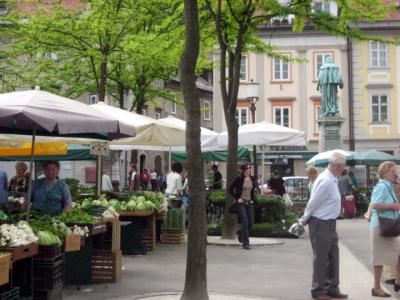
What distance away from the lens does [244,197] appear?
14656 millimetres

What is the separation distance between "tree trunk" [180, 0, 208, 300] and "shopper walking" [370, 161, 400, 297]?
281 cm

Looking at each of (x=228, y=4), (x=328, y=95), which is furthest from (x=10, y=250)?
(x=328, y=95)

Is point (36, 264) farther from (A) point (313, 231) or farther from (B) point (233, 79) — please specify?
(B) point (233, 79)

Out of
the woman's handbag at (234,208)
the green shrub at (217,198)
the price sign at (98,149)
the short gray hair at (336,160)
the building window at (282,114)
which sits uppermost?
the building window at (282,114)

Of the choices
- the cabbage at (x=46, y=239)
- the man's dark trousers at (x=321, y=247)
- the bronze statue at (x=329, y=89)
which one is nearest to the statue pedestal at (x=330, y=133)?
the bronze statue at (x=329, y=89)

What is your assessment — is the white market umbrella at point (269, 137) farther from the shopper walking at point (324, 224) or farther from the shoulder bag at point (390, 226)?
the shopper walking at point (324, 224)

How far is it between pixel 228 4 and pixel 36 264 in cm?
918

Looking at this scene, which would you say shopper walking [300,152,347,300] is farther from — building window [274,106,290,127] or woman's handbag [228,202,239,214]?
building window [274,106,290,127]

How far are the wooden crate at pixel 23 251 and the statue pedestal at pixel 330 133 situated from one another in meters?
22.8

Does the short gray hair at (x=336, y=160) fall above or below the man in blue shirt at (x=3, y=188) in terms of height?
above

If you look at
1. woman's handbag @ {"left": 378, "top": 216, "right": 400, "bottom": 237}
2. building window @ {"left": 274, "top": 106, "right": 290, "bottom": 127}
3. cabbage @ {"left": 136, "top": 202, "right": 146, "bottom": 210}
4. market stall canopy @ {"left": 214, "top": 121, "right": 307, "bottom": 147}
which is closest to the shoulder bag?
woman's handbag @ {"left": 378, "top": 216, "right": 400, "bottom": 237}

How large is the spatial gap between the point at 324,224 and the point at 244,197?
19.0 feet

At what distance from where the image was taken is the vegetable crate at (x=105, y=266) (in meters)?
9.91

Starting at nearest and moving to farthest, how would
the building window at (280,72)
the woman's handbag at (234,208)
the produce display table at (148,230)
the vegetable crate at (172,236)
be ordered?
the produce display table at (148,230) → the woman's handbag at (234,208) → the vegetable crate at (172,236) → the building window at (280,72)
